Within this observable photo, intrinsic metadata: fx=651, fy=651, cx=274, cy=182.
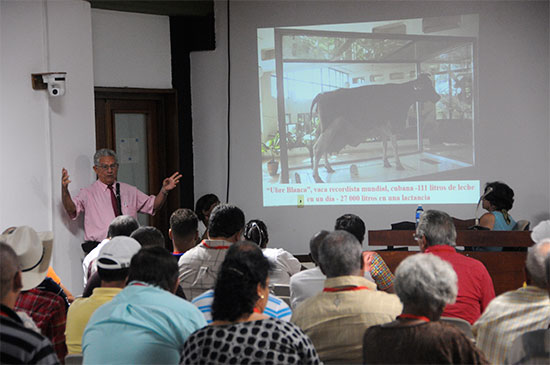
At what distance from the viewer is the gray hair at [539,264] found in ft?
7.72

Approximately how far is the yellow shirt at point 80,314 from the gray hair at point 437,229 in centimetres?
160

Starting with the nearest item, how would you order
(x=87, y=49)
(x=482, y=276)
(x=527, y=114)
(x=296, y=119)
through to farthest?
1. (x=482, y=276)
2. (x=87, y=49)
3. (x=527, y=114)
4. (x=296, y=119)

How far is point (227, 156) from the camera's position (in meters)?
7.29

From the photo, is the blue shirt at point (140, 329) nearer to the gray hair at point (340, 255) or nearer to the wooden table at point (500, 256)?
the gray hair at point (340, 255)

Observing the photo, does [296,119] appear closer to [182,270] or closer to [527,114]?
[527,114]

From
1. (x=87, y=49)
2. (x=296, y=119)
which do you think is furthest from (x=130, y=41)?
(x=296, y=119)

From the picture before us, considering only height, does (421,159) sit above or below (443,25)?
below

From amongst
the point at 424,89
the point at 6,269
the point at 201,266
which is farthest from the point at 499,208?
the point at 6,269

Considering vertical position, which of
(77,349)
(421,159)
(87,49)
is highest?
(87,49)

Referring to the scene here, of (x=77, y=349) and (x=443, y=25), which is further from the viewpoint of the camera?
(x=443, y=25)

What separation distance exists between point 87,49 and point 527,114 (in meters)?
4.37

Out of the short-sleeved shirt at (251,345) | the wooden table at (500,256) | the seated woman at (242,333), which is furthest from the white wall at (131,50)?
the short-sleeved shirt at (251,345)

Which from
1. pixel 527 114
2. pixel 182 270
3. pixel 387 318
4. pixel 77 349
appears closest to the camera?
pixel 387 318

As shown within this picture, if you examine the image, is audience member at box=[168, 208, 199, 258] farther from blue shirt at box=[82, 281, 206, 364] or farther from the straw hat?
blue shirt at box=[82, 281, 206, 364]
